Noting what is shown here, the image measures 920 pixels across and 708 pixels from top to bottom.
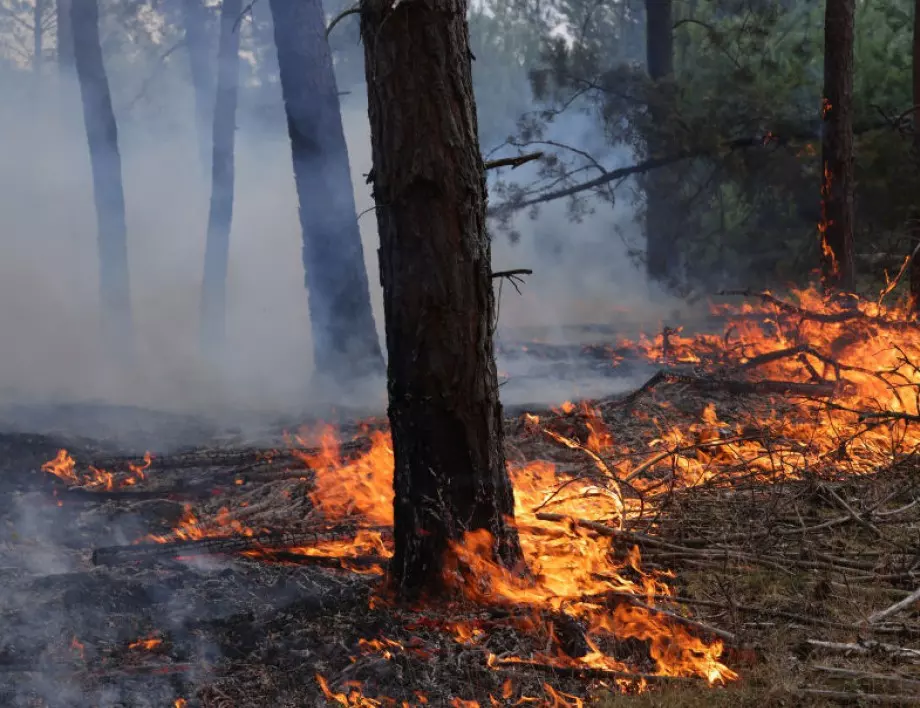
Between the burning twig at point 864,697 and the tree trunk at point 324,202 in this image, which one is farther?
the tree trunk at point 324,202

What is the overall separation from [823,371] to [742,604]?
5.47 meters

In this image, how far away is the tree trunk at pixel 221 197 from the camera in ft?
59.0

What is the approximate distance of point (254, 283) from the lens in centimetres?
2409

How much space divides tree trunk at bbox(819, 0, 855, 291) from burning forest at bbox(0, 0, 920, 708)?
0.13 ft

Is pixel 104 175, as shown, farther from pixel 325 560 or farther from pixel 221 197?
pixel 325 560

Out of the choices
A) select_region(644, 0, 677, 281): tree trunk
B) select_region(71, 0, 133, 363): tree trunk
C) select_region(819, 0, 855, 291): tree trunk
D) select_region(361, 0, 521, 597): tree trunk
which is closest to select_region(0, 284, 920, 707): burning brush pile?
select_region(361, 0, 521, 597): tree trunk

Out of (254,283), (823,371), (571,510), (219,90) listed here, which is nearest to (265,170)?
(254,283)

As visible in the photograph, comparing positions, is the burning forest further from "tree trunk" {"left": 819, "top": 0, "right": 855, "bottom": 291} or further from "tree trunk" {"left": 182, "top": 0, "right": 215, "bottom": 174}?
"tree trunk" {"left": 182, "top": 0, "right": 215, "bottom": 174}

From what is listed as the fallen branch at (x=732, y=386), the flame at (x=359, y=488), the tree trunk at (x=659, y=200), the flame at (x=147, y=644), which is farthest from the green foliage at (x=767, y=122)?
the flame at (x=147, y=644)

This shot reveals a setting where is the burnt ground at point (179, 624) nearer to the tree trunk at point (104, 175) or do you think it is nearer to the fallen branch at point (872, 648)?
the fallen branch at point (872, 648)

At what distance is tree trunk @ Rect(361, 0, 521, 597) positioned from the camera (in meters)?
4.50

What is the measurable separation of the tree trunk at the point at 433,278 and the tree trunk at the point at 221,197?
13.1 meters

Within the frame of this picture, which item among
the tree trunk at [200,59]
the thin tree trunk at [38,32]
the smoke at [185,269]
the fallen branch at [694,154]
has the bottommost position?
the smoke at [185,269]

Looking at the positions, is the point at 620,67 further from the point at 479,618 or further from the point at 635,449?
the point at 479,618
